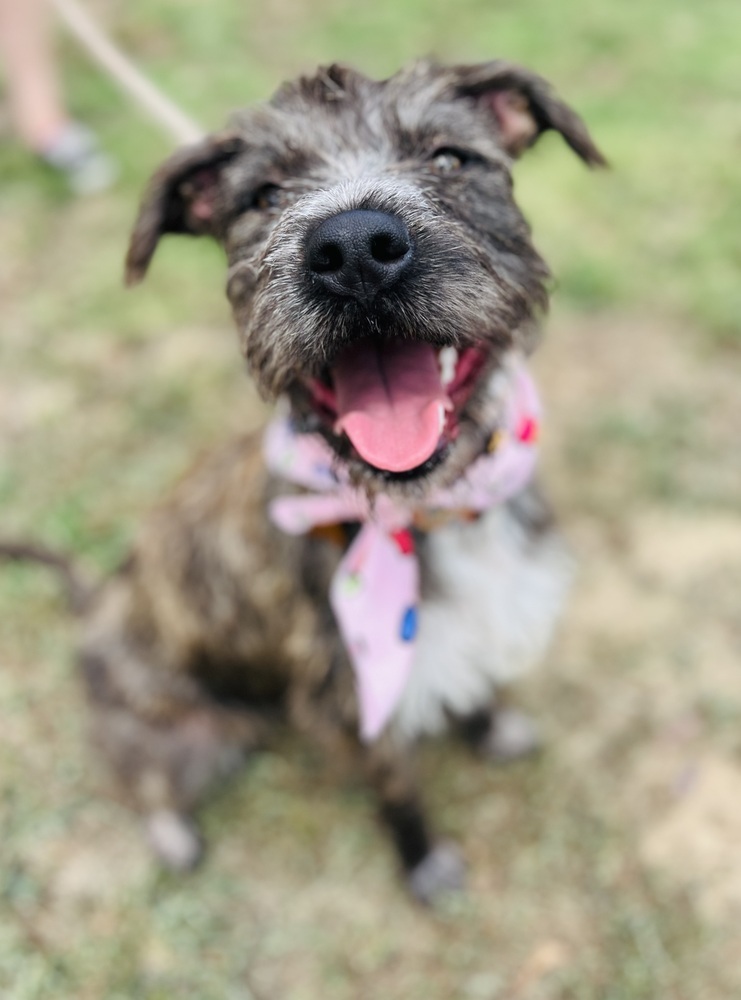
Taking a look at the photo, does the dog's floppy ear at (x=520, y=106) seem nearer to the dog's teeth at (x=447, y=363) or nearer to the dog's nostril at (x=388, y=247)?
the dog's teeth at (x=447, y=363)

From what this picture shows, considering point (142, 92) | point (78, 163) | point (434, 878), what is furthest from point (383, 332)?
point (78, 163)

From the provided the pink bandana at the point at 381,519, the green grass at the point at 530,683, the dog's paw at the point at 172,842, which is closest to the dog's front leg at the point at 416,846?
the green grass at the point at 530,683

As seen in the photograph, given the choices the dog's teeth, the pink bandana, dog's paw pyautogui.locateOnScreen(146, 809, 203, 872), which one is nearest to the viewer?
the dog's teeth

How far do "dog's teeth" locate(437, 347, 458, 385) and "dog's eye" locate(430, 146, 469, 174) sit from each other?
0.57 metres

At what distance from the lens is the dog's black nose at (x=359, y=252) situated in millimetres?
2189

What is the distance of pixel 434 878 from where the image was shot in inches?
148

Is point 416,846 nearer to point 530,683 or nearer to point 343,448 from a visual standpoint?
point 530,683

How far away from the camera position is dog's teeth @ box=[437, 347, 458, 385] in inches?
106

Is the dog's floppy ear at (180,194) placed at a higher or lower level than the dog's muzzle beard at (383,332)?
higher

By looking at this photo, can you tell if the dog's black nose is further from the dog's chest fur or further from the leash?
the leash

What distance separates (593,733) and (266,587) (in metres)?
1.90

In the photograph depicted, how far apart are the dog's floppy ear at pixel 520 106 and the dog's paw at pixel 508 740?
2488mm

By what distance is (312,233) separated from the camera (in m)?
2.25

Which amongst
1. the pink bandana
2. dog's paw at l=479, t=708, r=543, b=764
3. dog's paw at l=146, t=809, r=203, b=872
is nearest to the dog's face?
the pink bandana
